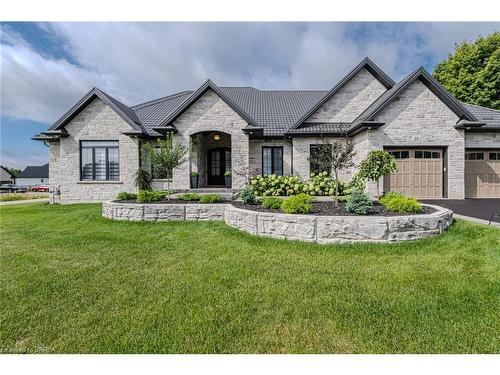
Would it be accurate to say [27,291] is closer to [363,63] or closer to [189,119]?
[189,119]

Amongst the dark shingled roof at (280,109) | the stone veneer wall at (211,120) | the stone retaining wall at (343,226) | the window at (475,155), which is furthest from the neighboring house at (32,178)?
the window at (475,155)

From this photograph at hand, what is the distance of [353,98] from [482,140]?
6.66 m

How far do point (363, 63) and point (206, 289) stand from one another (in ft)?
48.9

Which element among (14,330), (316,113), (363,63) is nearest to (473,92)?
(363,63)

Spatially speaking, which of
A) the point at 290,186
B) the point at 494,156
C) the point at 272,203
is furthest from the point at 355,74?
the point at 272,203

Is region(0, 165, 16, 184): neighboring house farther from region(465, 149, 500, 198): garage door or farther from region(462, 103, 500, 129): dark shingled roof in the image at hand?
region(462, 103, 500, 129): dark shingled roof

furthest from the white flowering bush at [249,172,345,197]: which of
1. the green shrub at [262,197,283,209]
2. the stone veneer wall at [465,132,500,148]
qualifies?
the stone veneer wall at [465,132,500,148]

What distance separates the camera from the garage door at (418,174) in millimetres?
12672

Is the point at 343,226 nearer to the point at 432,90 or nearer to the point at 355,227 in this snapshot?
the point at 355,227

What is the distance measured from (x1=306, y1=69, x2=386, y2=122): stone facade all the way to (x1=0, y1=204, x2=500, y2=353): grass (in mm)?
9507

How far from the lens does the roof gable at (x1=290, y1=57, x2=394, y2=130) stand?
14164 mm

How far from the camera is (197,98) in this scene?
44.7 ft

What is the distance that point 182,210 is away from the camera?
8.86 m

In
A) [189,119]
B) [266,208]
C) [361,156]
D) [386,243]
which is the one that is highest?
[189,119]
